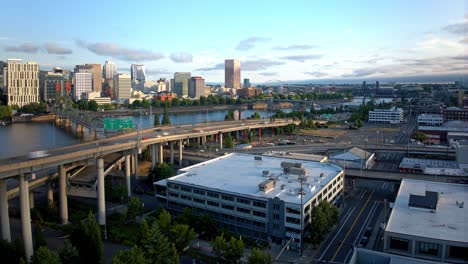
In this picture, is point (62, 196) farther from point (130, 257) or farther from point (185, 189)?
point (130, 257)

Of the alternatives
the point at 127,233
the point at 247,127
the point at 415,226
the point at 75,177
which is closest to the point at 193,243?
the point at 127,233

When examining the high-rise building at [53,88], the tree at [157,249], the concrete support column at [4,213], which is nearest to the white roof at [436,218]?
the tree at [157,249]

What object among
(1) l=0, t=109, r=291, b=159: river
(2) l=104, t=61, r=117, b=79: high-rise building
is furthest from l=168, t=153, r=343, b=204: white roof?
(2) l=104, t=61, r=117, b=79: high-rise building

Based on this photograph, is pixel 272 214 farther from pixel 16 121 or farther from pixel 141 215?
pixel 16 121

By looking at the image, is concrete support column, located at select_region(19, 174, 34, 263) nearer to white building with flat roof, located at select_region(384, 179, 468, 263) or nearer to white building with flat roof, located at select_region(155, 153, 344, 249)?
white building with flat roof, located at select_region(155, 153, 344, 249)

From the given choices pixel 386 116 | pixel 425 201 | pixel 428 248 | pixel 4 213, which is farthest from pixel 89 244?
pixel 386 116
